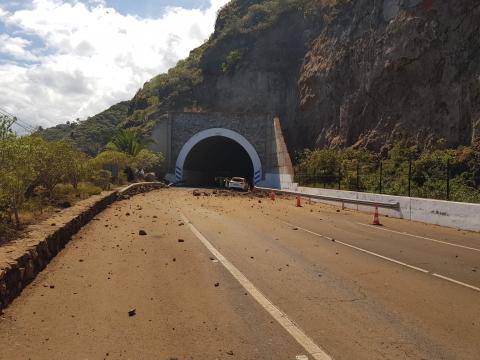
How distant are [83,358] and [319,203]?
89.2 feet

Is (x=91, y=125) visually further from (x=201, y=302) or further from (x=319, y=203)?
(x=201, y=302)

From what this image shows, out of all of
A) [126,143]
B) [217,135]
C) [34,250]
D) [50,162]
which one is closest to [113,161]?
[126,143]

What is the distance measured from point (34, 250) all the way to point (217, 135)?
46.7 metres

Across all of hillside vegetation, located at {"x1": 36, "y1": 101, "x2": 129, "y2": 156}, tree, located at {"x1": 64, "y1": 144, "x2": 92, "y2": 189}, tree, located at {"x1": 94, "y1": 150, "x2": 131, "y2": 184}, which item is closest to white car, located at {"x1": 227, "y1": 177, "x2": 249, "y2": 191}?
tree, located at {"x1": 94, "y1": 150, "x2": 131, "y2": 184}

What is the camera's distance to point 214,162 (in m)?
70.2

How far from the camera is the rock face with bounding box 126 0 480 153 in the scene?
31219 mm

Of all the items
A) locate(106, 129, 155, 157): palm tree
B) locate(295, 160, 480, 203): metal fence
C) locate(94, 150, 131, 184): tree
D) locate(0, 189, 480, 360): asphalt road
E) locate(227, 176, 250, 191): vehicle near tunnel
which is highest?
locate(106, 129, 155, 157): palm tree

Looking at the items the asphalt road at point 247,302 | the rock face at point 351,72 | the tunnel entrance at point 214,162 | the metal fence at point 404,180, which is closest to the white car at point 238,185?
the rock face at point 351,72

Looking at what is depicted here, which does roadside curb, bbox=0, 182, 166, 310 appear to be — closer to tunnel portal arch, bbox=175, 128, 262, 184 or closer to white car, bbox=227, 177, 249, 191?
white car, bbox=227, 177, 249, 191

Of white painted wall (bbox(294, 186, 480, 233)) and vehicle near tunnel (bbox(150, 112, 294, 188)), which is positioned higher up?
vehicle near tunnel (bbox(150, 112, 294, 188))

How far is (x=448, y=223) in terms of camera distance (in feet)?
60.4

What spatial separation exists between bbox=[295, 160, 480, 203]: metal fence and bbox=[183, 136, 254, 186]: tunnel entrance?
70.1 feet

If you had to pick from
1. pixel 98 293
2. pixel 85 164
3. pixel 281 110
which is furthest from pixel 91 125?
pixel 98 293

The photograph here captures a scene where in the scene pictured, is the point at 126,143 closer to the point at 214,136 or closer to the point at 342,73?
the point at 214,136
